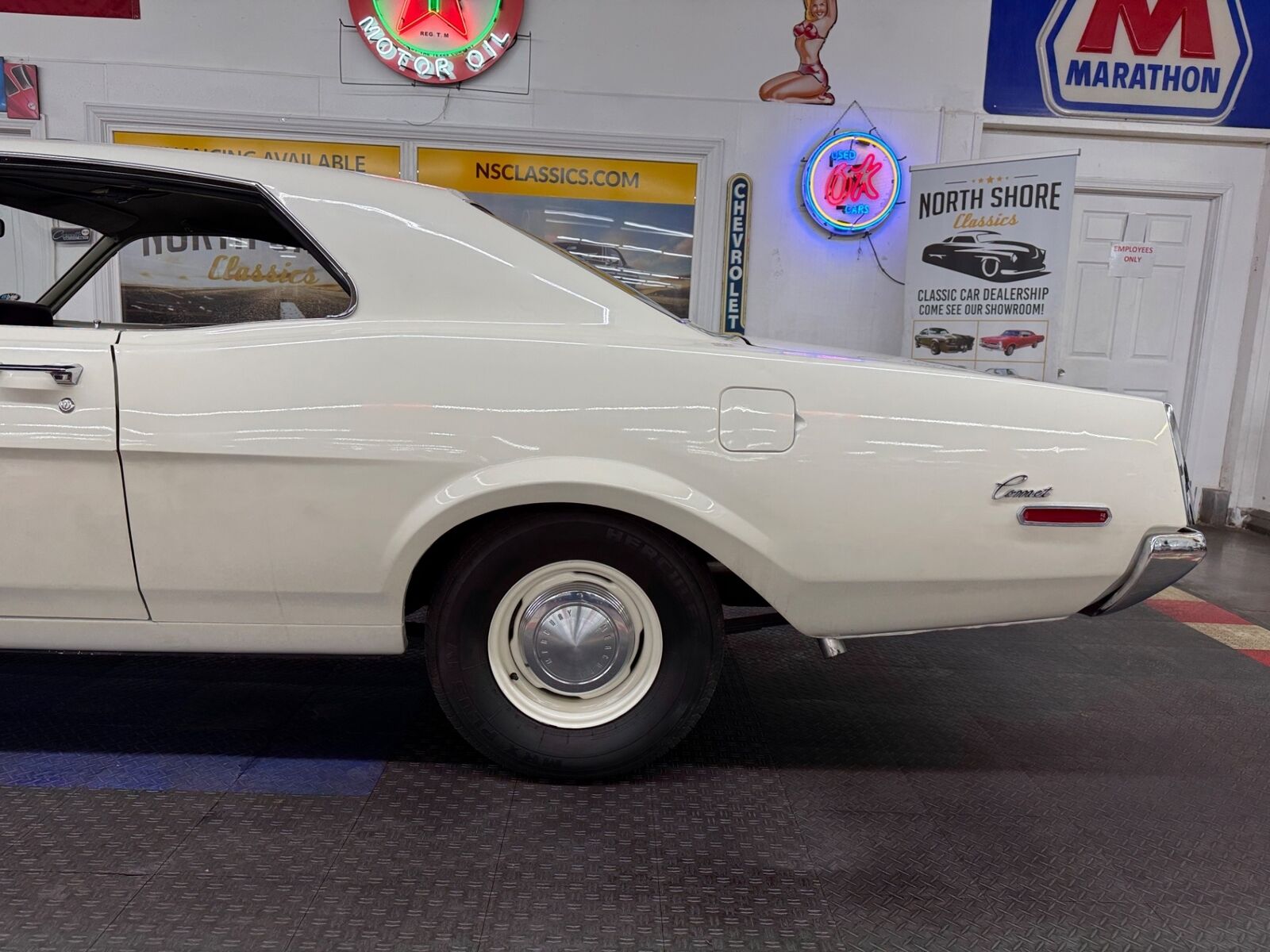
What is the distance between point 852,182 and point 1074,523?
4.20m

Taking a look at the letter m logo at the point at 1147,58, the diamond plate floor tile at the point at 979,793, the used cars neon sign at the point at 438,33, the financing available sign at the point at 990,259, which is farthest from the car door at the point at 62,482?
the letter m logo at the point at 1147,58

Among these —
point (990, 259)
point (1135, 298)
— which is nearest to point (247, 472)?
point (990, 259)

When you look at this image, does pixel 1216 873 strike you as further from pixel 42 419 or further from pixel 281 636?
pixel 42 419

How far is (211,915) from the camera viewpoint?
152 cm

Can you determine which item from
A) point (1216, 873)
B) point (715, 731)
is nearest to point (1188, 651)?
point (1216, 873)

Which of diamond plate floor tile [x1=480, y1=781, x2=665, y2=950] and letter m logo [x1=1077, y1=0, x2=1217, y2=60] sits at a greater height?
letter m logo [x1=1077, y1=0, x2=1217, y2=60]

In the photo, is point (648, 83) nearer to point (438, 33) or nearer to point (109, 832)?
point (438, 33)

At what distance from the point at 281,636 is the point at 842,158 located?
16.0 feet

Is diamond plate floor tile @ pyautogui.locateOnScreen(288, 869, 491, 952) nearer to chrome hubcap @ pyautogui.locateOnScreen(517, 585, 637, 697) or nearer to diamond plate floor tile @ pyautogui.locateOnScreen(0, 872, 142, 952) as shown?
diamond plate floor tile @ pyautogui.locateOnScreen(0, 872, 142, 952)

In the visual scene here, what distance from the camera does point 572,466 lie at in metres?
1.79

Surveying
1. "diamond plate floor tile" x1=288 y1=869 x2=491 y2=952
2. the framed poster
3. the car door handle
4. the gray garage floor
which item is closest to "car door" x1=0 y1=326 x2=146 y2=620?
the car door handle

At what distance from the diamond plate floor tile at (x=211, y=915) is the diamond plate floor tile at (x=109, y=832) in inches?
4.4

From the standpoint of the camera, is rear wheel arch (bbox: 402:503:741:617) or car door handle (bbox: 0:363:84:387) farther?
rear wheel arch (bbox: 402:503:741:617)

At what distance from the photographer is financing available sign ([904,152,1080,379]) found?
486 centimetres
